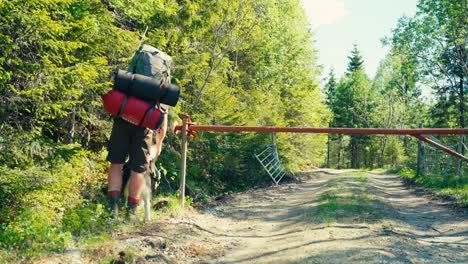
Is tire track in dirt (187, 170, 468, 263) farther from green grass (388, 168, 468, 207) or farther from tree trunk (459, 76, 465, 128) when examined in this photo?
tree trunk (459, 76, 465, 128)

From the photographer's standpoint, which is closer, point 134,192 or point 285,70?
point 134,192

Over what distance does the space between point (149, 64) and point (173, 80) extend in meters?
5.66

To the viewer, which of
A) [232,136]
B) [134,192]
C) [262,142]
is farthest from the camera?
[262,142]

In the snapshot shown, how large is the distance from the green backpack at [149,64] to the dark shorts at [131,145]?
0.77m

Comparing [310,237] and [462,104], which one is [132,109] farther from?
[462,104]

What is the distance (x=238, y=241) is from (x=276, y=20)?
21.2 meters

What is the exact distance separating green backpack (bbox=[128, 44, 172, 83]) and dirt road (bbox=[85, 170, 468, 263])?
219cm

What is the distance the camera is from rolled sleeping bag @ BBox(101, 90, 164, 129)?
233 inches

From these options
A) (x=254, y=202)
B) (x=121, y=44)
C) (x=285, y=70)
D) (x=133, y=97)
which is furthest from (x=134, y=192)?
(x=285, y=70)

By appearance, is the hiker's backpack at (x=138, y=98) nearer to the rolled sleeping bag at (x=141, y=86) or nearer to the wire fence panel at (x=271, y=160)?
the rolled sleeping bag at (x=141, y=86)

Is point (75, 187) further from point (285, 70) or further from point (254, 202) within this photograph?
point (285, 70)

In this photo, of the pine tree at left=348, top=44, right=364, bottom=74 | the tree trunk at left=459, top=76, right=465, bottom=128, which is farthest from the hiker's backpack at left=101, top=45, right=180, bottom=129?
the pine tree at left=348, top=44, right=364, bottom=74

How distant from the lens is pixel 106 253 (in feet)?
15.9

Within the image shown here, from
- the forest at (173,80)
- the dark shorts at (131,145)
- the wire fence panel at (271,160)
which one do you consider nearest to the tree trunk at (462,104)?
the forest at (173,80)
